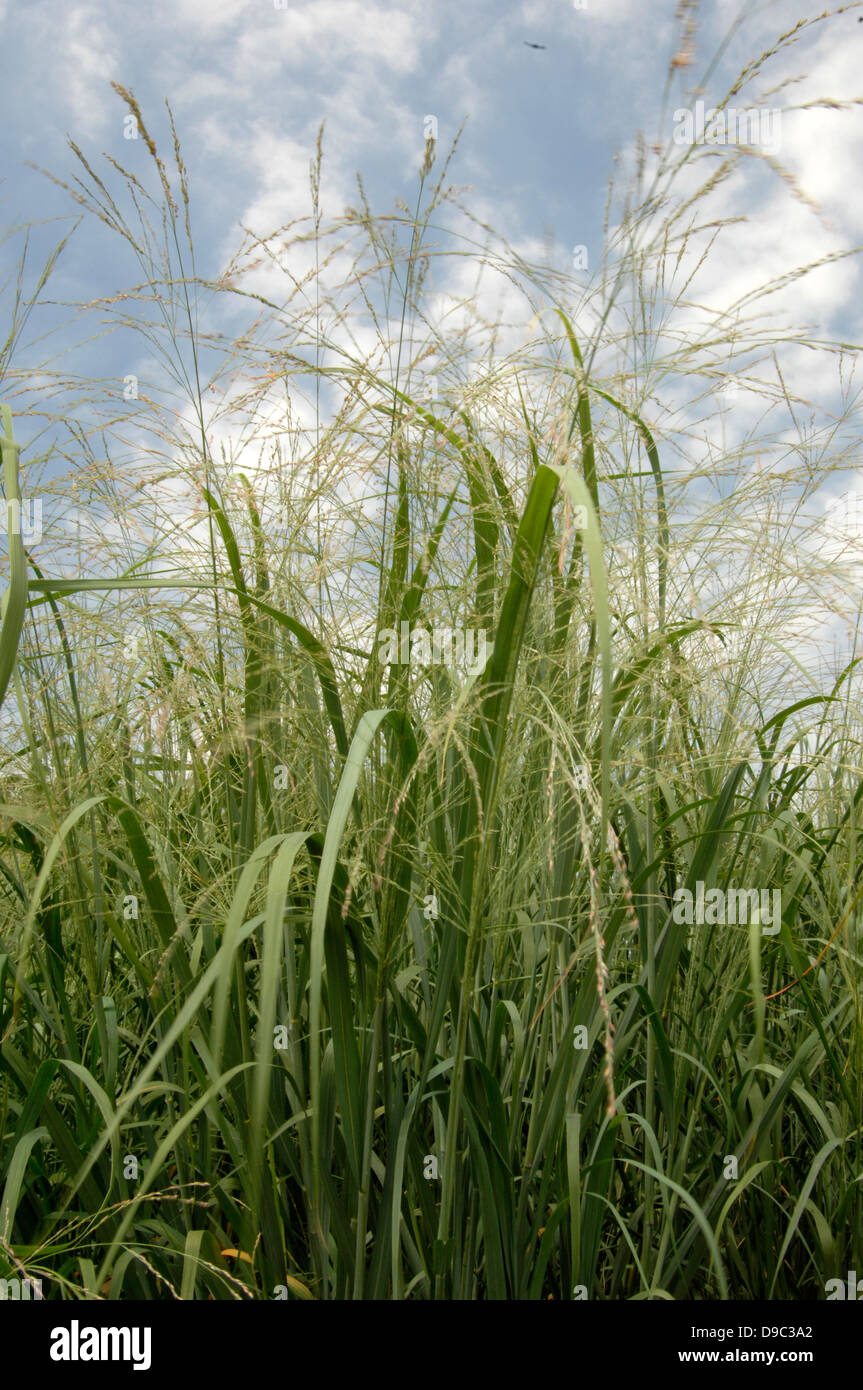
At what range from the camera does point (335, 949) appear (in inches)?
40.7

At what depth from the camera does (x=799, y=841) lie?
5.87 ft

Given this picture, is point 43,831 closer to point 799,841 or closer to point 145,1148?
point 145,1148

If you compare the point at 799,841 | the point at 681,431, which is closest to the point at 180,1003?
the point at 681,431

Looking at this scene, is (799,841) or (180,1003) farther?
(799,841)

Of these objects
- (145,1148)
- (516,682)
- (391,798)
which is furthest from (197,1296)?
(516,682)

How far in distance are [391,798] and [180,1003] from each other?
47 cm
